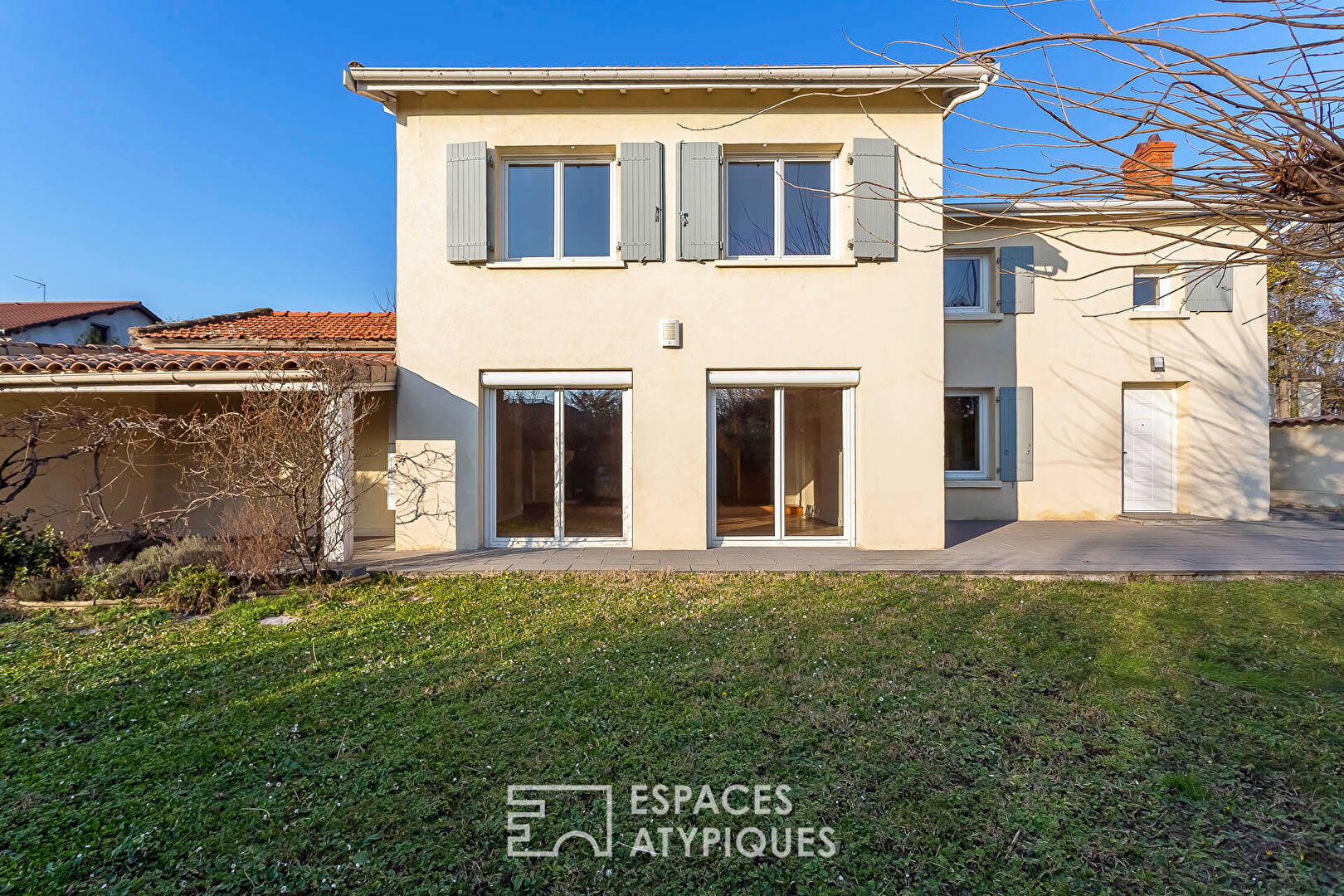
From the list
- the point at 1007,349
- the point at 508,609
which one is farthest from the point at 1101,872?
the point at 1007,349

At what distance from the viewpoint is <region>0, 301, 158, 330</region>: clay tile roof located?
20859 millimetres

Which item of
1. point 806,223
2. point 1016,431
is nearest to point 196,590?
point 806,223

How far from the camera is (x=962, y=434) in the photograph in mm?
11062

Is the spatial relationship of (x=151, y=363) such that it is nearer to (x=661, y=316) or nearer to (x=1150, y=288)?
(x=661, y=316)

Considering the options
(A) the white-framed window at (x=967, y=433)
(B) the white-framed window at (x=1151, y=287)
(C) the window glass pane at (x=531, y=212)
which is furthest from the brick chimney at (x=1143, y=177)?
(B) the white-framed window at (x=1151, y=287)

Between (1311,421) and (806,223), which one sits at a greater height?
(806,223)

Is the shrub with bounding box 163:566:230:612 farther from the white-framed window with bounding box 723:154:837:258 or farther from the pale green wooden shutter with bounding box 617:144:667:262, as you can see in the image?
the white-framed window with bounding box 723:154:837:258

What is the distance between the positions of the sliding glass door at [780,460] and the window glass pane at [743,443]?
0.01 m

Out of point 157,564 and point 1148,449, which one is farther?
point 1148,449

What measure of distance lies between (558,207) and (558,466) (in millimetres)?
3559

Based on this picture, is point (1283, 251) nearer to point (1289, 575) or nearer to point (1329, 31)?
point (1329, 31)

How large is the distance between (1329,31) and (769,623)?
4.50 metres

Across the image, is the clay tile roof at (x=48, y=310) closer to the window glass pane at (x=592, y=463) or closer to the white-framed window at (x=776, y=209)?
the window glass pane at (x=592, y=463)

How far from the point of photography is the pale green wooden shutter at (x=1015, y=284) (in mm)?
10734
